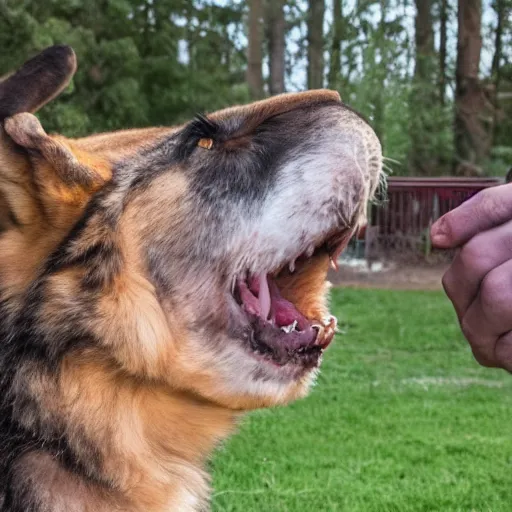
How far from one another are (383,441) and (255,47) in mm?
17407

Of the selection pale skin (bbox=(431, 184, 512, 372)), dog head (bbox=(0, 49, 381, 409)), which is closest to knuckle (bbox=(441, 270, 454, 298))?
pale skin (bbox=(431, 184, 512, 372))

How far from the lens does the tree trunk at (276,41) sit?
76.2 feet

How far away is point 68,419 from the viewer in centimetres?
257

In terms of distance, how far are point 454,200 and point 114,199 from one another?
18.9 meters

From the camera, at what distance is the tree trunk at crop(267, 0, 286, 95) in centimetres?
2324

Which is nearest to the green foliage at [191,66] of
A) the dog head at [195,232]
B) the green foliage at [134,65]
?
the green foliage at [134,65]

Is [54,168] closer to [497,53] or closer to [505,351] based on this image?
[505,351]

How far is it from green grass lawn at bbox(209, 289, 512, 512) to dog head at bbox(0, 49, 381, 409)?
0.64m

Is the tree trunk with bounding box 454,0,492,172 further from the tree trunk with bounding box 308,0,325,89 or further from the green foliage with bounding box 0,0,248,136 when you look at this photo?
the green foliage with bounding box 0,0,248,136

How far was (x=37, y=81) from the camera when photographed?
9.78 ft

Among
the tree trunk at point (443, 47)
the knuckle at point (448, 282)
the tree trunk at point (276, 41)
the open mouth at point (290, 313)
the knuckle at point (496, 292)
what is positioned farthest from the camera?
the tree trunk at point (443, 47)

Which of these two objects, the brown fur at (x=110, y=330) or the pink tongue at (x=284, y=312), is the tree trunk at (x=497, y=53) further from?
the brown fur at (x=110, y=330)

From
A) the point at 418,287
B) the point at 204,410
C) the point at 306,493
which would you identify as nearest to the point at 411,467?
the point at 306,493

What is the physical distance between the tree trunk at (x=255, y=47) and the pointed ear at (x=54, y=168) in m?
19.3
